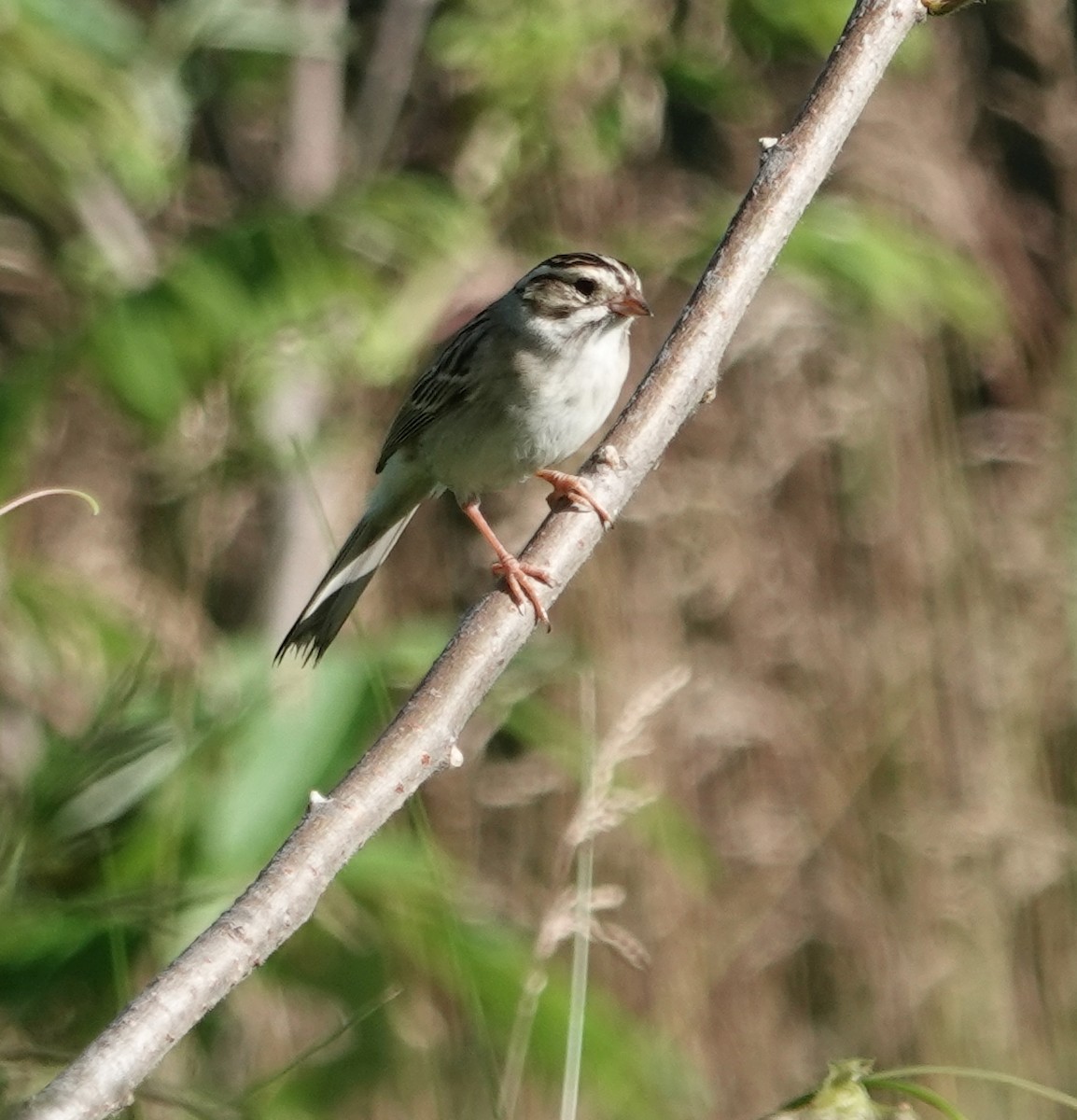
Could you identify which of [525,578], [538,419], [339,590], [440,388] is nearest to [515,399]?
[538,419]

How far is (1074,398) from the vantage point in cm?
497

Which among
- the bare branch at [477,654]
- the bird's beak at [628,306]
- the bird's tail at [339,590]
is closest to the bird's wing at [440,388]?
the bird's tail at [339,590]

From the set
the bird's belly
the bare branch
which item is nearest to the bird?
the bird's belly

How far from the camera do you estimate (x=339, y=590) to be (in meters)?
2.98

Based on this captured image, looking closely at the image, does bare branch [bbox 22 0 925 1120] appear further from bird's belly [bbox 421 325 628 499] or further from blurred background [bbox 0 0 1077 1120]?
bird's belly [bbox 421 325 628 499]

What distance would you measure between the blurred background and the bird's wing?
0.20 ft

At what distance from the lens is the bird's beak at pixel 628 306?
120 inches

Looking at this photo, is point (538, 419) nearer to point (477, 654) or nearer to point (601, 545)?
point (601, 545)

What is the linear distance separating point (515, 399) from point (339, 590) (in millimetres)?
488

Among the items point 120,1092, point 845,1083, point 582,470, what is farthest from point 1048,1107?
point 120,1092

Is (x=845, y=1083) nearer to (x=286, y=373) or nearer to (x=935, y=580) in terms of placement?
(x=286, y=373)

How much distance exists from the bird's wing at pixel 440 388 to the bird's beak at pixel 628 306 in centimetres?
33

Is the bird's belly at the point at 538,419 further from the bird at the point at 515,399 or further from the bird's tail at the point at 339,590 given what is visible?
the bird's tail at the point at 339,590

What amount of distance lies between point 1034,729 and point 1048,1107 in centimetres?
117
